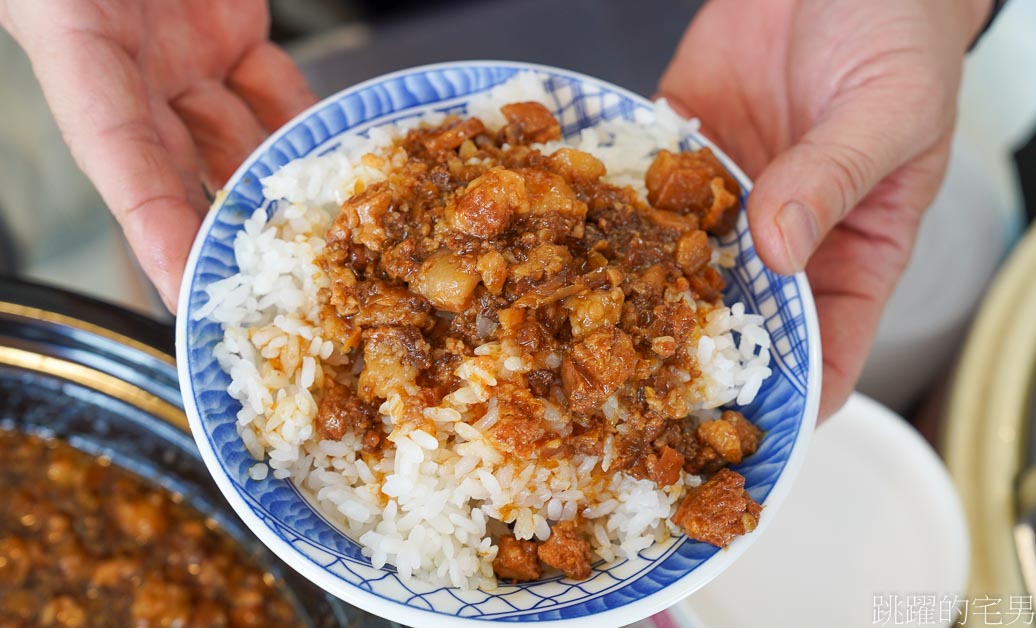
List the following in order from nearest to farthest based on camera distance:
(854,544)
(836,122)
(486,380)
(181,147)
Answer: (486,380), (836,122), (181,147), (854,544)

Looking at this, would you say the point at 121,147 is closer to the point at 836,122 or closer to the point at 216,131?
the point at 216,131

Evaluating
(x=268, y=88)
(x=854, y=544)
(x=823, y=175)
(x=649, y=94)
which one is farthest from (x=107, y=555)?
(x=649, y=94)

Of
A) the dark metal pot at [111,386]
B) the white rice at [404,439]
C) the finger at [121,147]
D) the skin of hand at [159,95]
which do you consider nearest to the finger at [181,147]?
the skin of hand at [159,95]

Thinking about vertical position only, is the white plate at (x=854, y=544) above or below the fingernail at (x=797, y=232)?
below

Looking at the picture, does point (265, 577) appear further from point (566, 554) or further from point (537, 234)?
point (537, 234)

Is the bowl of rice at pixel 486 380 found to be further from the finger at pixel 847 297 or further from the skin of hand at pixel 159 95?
the finger at pixel 847 297

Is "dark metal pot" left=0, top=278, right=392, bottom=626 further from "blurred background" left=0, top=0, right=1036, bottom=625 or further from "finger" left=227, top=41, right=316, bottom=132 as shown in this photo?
"blurred background" left=0, top=0, right=1036, bottom=625

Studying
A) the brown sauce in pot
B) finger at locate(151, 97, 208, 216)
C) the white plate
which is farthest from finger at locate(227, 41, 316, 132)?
the white plate
